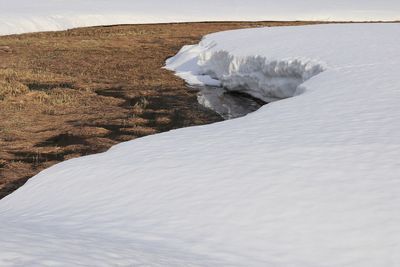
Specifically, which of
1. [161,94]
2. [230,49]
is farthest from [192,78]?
[161,94]

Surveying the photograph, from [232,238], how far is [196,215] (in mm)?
589

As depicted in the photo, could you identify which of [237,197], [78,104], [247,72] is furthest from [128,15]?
[237,197]

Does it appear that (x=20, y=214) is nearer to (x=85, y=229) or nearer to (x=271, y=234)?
(x=85, y=229)

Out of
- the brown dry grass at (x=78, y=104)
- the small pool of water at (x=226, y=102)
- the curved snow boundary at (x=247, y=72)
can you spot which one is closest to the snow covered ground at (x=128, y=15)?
the brown dry grass at (x=78, y=104)

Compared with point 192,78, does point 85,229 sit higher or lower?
lower

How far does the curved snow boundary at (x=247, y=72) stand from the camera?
15938 millimetres

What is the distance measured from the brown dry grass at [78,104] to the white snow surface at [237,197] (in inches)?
120

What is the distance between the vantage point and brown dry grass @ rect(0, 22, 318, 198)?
11.9 meters

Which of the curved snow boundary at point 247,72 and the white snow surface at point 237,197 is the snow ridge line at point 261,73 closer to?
the curved snow boundary at point 247,72

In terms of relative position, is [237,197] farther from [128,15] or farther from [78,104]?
[128,15]

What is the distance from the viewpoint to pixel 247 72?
61.7 ft

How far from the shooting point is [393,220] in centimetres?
492

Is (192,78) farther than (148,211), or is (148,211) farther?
(192,78)

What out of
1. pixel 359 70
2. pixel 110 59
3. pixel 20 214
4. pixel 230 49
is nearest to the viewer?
pixel 20 214
